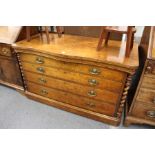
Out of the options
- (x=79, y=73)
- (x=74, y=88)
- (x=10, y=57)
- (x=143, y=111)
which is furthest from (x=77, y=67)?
(x=10, y=57)

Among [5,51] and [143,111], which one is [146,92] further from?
[5,51]

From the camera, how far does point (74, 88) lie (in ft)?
5.45

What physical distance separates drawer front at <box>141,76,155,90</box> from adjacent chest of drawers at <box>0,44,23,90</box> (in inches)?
57.3

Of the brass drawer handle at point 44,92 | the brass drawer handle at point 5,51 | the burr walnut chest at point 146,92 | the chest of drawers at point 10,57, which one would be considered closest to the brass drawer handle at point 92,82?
the burr walnut chest at point 146,92

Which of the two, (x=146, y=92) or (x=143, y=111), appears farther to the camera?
(x=143, y=111)

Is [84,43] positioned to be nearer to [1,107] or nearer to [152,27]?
[152,27]

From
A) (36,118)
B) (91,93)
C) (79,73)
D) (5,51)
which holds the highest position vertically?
(5,51)

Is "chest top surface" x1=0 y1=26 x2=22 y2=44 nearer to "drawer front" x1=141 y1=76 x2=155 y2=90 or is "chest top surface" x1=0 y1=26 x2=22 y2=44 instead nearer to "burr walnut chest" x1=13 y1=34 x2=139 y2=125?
"burr walnut chest" x1=13 y1=34 x2=139 y2=125

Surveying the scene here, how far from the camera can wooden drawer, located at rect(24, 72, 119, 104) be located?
60.2 inches

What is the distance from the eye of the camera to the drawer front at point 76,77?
56.8 inches

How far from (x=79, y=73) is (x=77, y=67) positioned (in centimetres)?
7

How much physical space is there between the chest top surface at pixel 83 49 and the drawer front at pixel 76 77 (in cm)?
21

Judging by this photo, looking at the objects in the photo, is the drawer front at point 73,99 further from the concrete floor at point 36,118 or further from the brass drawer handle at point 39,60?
the brass drawer handle at point 39,60
